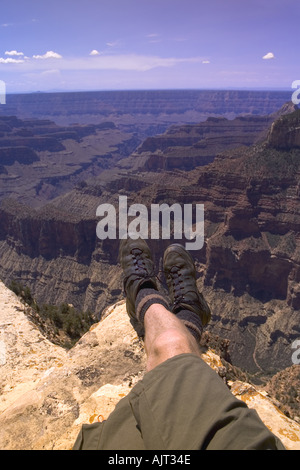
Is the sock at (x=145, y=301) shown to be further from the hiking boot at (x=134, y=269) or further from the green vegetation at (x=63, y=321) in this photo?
the green vegetation at (x=63, y=321)

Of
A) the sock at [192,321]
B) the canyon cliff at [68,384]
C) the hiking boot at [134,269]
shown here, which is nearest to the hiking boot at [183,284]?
the sock at [192,321]

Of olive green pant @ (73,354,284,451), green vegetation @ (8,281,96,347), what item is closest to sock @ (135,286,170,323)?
olive green pant @ (73,354,284,451)

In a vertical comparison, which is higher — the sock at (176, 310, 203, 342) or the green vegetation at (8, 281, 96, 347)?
the sock at (176, 310, 203, 342)

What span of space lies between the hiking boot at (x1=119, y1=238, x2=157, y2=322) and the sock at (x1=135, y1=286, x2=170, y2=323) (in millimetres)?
151

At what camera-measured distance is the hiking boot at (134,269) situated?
4873 mm

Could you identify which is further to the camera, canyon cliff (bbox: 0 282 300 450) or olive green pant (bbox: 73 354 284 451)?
canyon cliff (bbox: 0 282 300 450)

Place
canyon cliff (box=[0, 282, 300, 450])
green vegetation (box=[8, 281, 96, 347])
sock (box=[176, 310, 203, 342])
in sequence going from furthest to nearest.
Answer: green vegetation (box=[8, 281, 96, 347]), sock (box=[176, 310, 203, 342]), canyon cliff (box=[0, 282, 300, 450])

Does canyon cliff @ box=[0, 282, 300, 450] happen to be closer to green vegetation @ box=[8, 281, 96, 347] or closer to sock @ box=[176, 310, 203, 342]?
sock @ box=[176, 310, 203, 342]

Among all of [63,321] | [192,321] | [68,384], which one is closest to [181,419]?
[68,384]

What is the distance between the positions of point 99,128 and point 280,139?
166190mm

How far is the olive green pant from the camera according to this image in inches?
79.0

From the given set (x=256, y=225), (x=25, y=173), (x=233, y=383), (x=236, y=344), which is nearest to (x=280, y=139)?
(x=256, y=225)

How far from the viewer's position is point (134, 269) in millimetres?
5324

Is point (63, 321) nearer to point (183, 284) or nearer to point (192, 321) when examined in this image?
point (183, 284)
